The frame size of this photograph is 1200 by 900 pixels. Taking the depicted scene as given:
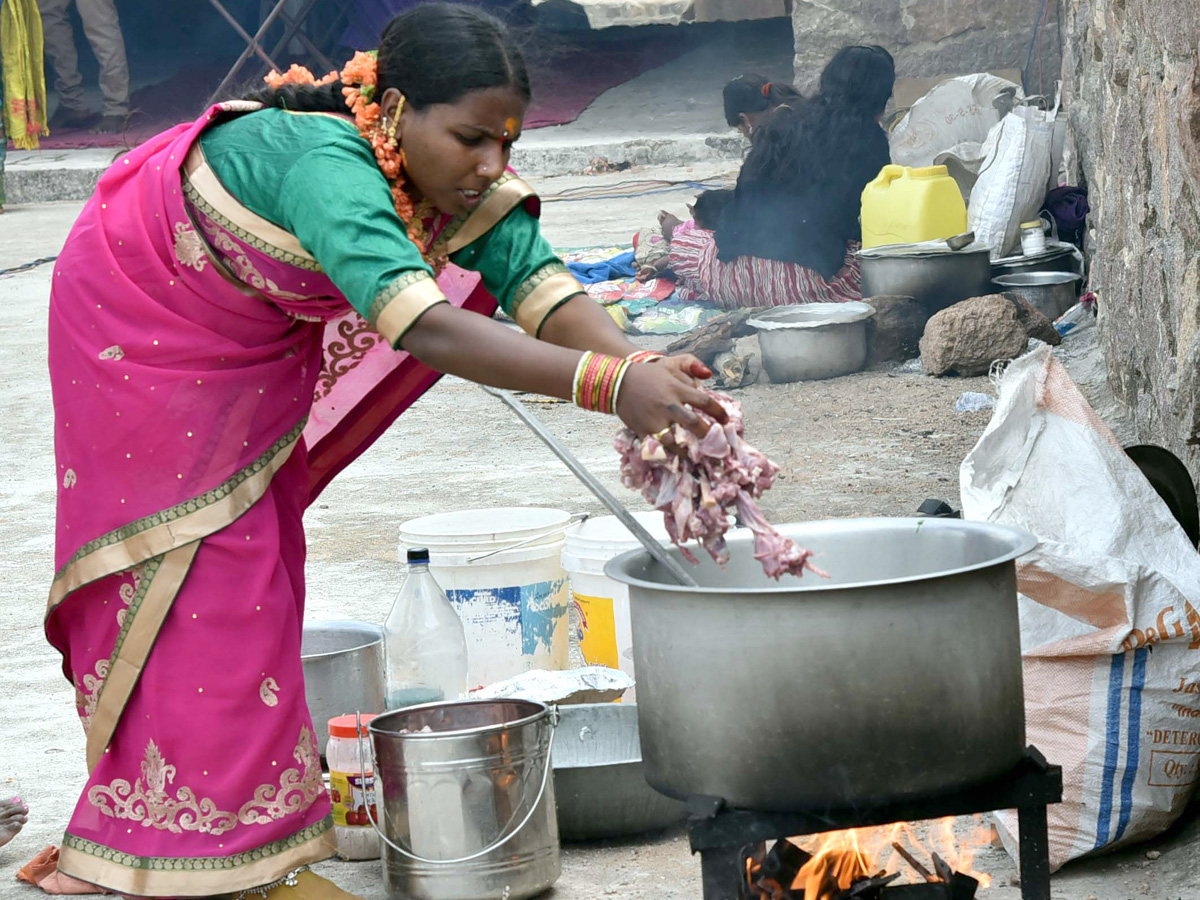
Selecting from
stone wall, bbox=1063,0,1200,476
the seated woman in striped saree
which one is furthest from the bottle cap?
the seated woman in striped saree

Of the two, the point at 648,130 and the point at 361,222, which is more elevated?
the point at 648,130

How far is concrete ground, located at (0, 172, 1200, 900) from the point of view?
258 cm

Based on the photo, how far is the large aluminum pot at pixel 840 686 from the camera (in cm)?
180

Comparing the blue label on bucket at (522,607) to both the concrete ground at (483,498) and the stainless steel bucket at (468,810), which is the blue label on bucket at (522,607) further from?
the stainless steel bucket at (468,810)

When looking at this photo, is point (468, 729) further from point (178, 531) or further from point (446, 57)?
point (446, 57)

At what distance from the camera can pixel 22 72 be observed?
13.6 meters

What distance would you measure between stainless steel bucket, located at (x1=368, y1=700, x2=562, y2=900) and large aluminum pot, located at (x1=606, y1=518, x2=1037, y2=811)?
0.57m

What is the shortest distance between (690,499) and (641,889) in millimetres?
941

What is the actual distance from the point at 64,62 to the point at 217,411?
1366 centimetres

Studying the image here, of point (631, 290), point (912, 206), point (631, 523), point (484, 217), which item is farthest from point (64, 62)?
point (631, 523)

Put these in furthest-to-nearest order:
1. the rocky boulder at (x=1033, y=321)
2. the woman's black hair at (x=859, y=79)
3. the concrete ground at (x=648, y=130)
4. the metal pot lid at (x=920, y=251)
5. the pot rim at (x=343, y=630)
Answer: the concrete ground at (x=648, y=130) → the woman's black hair at (x=859, y=79) → the metal pot lid at (x=920, y=251) → the rocky boulder at (x=1033, y=321) → the pot rim at (x=343, y=630)

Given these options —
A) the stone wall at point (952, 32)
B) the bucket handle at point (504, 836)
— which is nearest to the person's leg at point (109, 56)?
the stone wall at point (952, 32)

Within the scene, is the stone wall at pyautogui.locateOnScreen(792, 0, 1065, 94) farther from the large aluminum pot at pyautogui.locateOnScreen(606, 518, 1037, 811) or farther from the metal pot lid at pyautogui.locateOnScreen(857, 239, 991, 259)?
the large aluminum pot at pyautogui.locateOnScreen(606, 518, 1037, 811)

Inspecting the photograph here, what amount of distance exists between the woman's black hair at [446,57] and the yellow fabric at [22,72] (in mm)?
12721
